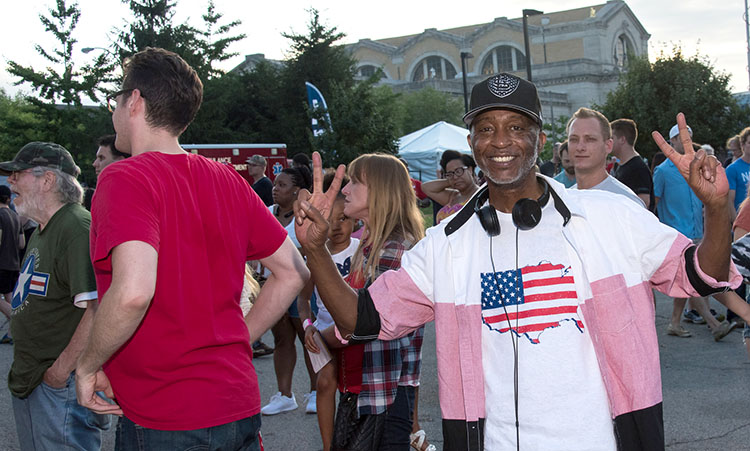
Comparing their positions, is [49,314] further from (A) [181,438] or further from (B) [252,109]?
(B) [252,109]

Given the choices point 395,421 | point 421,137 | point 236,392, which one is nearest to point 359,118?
point 421,137

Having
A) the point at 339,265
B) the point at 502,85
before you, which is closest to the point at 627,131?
the point at 339,265

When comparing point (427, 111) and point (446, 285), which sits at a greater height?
point (427, 111)

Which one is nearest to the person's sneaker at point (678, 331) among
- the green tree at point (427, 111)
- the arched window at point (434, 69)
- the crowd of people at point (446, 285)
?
the crowd of people at point (446, 285)

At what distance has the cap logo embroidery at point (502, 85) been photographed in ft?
8.43

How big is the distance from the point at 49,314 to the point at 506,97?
7.70 feet

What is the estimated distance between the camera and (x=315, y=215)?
2.39 meters

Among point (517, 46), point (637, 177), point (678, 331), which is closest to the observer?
point (637, 177)

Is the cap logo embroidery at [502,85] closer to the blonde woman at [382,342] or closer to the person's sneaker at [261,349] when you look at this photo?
the blonde woman at [382,342]

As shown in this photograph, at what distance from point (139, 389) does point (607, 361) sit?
4.95 feet

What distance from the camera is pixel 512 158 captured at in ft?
8.52

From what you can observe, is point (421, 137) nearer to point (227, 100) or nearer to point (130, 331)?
point (227, 100)

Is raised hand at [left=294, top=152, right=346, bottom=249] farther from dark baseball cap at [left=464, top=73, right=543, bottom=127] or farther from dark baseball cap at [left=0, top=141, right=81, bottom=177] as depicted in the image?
dark baseball cap at [left=0, top=141, right=81, bottom=177]

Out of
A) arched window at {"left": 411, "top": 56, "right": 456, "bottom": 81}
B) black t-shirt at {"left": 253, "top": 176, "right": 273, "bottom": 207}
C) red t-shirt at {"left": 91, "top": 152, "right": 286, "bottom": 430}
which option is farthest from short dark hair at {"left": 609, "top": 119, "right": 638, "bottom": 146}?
arched window at {"left": 411, "top": 56, "right": 456, "bottom": 81}
